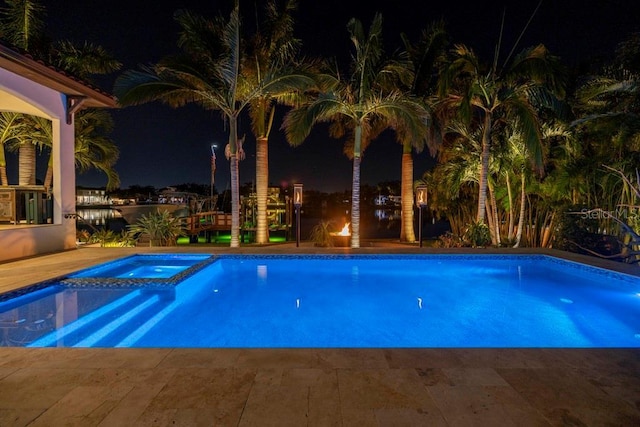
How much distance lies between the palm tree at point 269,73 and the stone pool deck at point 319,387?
26.2 feet

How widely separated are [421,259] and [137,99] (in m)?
8.31

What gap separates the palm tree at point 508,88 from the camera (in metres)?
9.75

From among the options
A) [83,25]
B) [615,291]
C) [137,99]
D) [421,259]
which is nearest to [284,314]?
[421,259]

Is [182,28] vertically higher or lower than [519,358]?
higher

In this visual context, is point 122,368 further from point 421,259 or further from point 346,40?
point 346,40

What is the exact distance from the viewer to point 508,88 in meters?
10.3

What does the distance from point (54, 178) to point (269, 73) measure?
586 cm

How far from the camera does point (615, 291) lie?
678 cm

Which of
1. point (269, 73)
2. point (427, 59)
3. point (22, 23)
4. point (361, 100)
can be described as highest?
point (22, 23)

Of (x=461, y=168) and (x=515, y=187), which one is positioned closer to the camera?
(x=461, y=168)

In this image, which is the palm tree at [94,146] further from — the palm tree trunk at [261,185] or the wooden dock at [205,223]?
the palm tree trunk at [261,185]

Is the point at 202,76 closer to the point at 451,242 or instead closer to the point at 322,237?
the point at 322,237

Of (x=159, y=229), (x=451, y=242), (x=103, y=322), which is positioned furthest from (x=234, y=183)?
(x=451, y=242)

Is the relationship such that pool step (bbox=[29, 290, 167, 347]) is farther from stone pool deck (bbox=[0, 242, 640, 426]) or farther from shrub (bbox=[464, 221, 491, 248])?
shrub (bbox=[464, 221, 491, 248])
